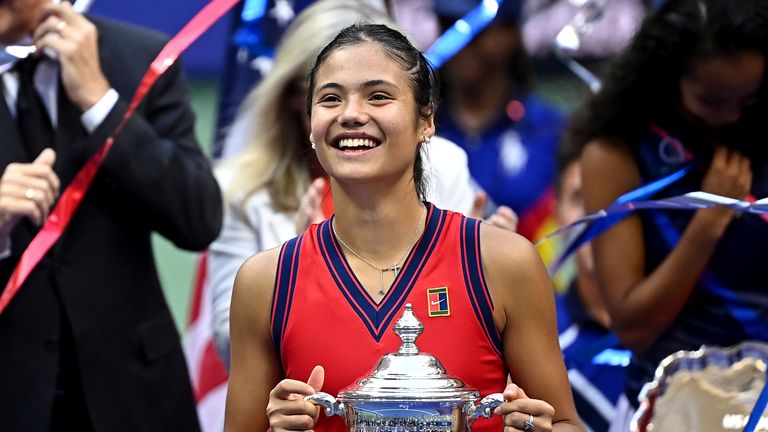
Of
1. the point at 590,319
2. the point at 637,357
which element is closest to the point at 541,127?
the point at 590,319

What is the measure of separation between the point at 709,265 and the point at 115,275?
1.48 metres

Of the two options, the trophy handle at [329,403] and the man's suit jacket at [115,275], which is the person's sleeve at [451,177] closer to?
the man's suit jacket at [115,275]

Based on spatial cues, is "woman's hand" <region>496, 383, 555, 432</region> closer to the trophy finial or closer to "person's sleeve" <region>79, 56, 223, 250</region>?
the trophy finial

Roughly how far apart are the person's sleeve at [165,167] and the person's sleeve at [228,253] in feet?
0.94

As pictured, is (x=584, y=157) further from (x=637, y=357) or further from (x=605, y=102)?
(x=637, y=357)

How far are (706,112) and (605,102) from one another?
0.36 m

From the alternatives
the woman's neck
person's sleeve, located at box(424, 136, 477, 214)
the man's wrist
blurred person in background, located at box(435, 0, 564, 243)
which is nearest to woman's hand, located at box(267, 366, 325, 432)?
the woman's neck

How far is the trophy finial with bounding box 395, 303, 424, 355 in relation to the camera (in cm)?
250

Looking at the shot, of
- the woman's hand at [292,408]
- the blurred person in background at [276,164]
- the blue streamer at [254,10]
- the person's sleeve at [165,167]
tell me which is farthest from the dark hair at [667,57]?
the woman's hand at [292,408]

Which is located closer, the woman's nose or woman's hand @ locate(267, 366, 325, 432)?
woman's hand @ locate(267, 366, 325, 432)

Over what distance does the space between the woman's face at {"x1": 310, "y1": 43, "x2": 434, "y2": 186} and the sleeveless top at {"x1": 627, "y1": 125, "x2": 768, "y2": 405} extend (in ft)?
4.27

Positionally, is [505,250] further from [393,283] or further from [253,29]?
[253,29]

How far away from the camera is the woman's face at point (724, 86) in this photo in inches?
151

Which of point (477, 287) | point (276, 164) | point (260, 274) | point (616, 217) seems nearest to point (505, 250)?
point (477, 287)
